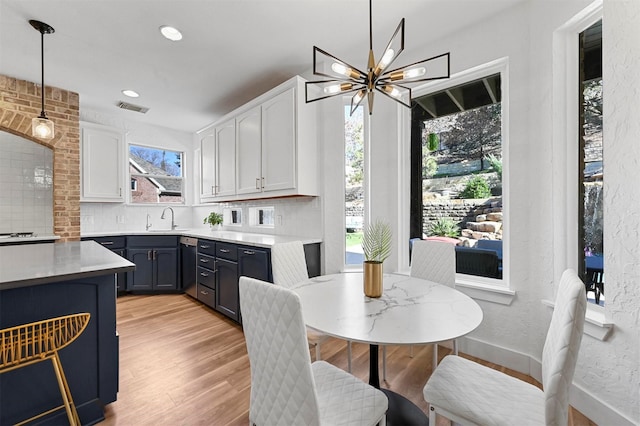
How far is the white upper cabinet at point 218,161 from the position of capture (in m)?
3.59

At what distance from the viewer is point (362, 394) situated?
3.53 ft

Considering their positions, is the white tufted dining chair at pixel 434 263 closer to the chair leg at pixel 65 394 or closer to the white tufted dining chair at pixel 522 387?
the white tufted dining chair at pixel 522 387

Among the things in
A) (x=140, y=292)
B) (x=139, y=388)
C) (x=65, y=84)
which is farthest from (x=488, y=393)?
(x=65, y=84)

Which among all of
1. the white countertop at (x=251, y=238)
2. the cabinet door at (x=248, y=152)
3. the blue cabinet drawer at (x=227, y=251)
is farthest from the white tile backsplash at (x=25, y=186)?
the cabinet door at (x=248, y=152)

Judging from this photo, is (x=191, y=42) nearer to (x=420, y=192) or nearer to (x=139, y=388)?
(x=420, y=192)

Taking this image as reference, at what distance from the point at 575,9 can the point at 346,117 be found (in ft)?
5.81

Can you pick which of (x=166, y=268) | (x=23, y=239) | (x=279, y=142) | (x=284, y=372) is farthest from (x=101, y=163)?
(x=284, y=372)

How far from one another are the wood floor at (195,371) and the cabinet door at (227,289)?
0.43ft

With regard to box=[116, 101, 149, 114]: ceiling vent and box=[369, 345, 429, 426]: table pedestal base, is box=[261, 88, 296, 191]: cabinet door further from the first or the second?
box=[116, 101, 149, 114]: ceiling vent

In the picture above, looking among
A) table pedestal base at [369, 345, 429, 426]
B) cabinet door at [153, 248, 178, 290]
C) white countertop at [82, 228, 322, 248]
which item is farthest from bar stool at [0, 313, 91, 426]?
cabinet door at [153, 248, 178, 290]

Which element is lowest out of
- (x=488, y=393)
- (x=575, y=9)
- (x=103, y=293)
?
(x=488, y=393)

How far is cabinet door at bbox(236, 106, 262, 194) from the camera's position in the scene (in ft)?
10.4

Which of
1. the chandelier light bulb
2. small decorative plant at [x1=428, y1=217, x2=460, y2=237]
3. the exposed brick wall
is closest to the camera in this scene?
the chandelier light bulb

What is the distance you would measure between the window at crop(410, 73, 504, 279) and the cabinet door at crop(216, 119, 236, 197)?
7.19 feet
